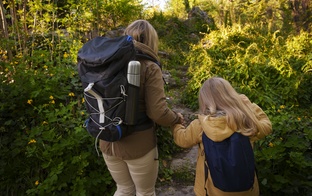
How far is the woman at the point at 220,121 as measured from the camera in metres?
1.75

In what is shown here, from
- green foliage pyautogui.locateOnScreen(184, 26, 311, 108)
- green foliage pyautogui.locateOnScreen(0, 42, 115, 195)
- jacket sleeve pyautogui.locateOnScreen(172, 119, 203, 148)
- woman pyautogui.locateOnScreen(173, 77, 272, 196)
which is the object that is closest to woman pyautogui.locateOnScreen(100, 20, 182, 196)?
jacket sleeve pyautogui.locateOnScreen(172, 119, 203, 148)

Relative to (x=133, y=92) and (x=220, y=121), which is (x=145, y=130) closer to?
(x=133, y=92)

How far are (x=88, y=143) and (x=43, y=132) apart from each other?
Answer: 52 centimetres

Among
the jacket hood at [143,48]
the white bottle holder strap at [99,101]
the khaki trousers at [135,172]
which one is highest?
the jacket hood at [143,48]

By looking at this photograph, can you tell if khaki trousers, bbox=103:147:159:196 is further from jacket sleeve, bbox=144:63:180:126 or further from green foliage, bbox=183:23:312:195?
green foliage, bbox=183:23:312:195

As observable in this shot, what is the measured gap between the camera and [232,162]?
173 centimetres

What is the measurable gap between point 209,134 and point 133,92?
1.88 feet

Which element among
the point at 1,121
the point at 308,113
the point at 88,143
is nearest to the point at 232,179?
the point at 88,143

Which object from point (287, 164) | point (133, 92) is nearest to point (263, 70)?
point (287, 164)

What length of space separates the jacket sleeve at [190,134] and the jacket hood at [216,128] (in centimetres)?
16

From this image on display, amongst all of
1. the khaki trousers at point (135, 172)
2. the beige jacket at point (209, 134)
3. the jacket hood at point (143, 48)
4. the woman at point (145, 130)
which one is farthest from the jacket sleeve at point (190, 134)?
the jacket hood at point (143, 48)

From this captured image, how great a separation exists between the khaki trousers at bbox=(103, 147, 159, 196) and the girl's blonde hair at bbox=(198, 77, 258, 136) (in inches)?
23.4

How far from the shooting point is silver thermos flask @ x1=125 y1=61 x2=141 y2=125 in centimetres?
179

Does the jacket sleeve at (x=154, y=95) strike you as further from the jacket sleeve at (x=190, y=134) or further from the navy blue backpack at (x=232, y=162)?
the navy blue backpack at (x=232, y=162)
